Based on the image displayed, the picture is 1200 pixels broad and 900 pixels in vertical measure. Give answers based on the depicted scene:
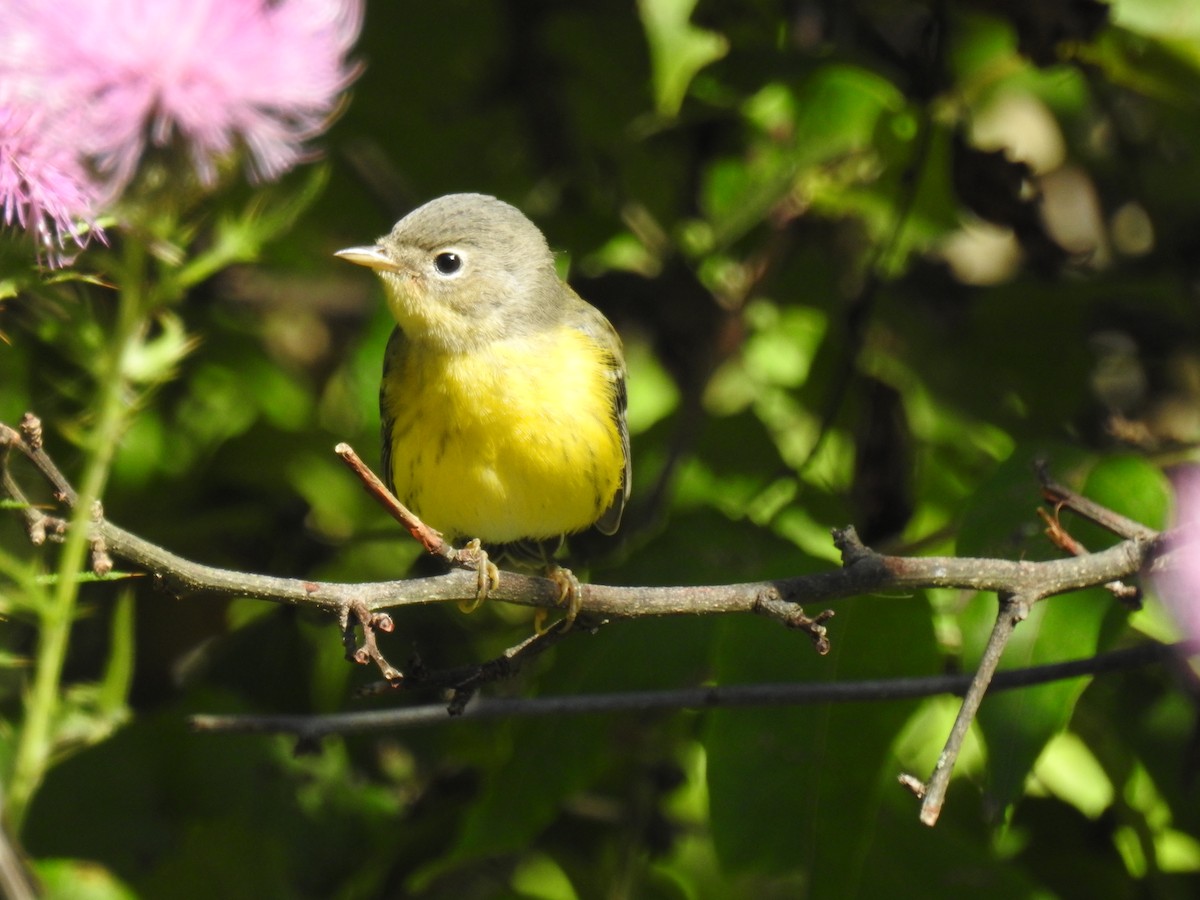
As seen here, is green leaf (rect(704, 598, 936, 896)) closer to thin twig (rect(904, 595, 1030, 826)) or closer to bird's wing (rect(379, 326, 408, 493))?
thin twig (rect(904, 595, 1030, 826))

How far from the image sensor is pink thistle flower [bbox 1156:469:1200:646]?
2154mm

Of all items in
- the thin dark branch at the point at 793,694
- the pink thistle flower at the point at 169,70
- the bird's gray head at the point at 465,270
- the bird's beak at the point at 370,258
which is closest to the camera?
the pink thistle flower at the point at 169,70

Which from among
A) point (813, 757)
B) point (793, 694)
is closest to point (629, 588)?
point (793, 694)

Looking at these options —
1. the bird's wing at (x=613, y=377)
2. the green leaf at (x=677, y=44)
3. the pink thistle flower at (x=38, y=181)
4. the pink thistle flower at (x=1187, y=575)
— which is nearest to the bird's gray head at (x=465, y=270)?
the bird's wing at (x=613, y=377)

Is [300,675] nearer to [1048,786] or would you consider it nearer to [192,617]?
[192,617]

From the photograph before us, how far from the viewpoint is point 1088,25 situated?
3.67 m

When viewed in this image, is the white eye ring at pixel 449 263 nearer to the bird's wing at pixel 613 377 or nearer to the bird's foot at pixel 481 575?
the bird's wing at pixel 613 377

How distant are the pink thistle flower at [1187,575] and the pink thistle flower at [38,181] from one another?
5.43 ft

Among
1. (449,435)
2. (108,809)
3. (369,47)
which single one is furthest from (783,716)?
(369,47)

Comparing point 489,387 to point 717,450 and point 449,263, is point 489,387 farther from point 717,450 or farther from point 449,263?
point 717,450

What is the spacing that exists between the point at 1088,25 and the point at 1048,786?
2151 millimetres

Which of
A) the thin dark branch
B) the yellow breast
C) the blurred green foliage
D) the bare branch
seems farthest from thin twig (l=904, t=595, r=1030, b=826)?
the yellow breast

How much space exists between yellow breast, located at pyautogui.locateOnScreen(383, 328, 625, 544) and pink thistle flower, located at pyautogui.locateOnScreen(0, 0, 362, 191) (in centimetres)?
193

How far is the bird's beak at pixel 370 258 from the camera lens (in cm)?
358
